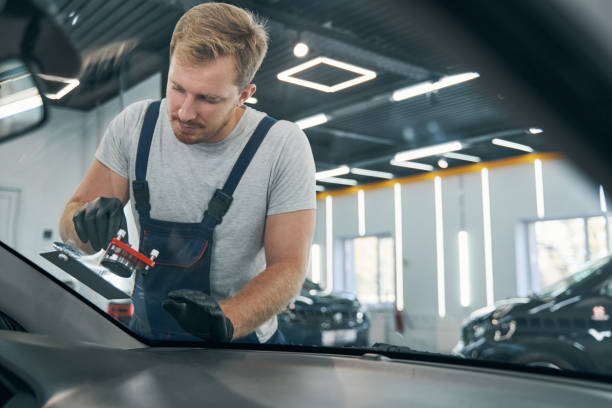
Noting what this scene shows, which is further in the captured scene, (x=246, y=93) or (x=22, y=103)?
(x=22, y=103)

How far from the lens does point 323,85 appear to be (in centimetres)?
113

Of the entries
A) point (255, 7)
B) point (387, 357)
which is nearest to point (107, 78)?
point (255, 7)

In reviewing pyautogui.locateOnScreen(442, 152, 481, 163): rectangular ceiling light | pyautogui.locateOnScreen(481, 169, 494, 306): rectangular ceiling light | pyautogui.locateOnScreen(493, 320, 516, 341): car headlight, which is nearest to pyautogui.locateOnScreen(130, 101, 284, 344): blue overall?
pyautogui.locateOnScreen(442, 152, 481, 163): rectangular ceiling light

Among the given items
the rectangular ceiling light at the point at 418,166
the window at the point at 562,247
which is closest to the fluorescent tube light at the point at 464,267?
the window at the point at 562,247

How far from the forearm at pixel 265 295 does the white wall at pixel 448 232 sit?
0.10 meters

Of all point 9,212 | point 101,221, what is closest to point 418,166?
point 101,221

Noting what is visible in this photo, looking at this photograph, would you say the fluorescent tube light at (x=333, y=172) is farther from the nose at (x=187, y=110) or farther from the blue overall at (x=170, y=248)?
the nose at (x=187, y=110)

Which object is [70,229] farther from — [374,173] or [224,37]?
[374,173]

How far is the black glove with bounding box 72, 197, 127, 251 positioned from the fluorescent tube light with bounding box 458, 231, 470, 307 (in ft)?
2.87

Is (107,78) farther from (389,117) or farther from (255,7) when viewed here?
(389,117)

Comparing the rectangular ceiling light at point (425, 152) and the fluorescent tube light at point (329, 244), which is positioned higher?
the rectangular ceiling light at point (425, 152)

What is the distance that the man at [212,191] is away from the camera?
1010mm

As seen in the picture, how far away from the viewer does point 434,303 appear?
5.41ft

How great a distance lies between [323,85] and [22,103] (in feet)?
2.39
